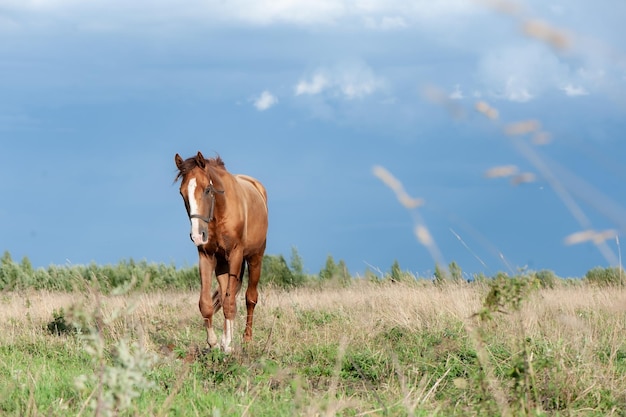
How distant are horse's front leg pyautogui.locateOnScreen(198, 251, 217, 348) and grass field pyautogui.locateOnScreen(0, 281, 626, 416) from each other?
0.47 m

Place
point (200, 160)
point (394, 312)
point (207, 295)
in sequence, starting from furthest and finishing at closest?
point (394, 312), point (207, 295), point (200, 160)

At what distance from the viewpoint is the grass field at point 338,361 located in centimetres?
473

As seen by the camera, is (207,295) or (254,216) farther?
(254,216)

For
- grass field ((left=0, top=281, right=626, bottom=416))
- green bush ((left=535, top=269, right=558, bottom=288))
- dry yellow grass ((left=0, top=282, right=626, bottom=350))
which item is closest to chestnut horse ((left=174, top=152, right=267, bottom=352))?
grass field ((left=0, top=281, right=626, bottom=416))

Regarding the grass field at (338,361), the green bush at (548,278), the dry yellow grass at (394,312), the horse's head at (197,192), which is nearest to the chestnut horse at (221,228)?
the horse's head at (197,192)

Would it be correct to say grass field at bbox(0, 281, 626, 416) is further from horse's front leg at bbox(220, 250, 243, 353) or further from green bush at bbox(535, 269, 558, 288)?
green bush at bbox(535, 269, 558, 288)

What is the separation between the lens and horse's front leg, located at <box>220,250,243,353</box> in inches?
368

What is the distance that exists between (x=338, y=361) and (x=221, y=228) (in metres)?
5.10

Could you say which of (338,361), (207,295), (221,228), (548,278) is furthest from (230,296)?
(548,278)

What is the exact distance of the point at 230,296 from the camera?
944 cm

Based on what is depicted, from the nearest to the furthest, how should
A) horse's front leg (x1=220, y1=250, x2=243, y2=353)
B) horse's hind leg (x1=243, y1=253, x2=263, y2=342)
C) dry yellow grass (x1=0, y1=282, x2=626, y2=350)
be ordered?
dry yellow grass (x1=0, y1=282, x2=626, y2=350) < horse's front leg (x1=220, y1=250, x2=243, y2=353) < horse's hind leg (x1=243, y1=253, x2=263, y2=342)

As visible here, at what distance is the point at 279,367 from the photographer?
23.2 feet

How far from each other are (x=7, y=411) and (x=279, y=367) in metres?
2.37

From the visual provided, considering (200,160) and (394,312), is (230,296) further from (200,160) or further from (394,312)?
(394,312)
